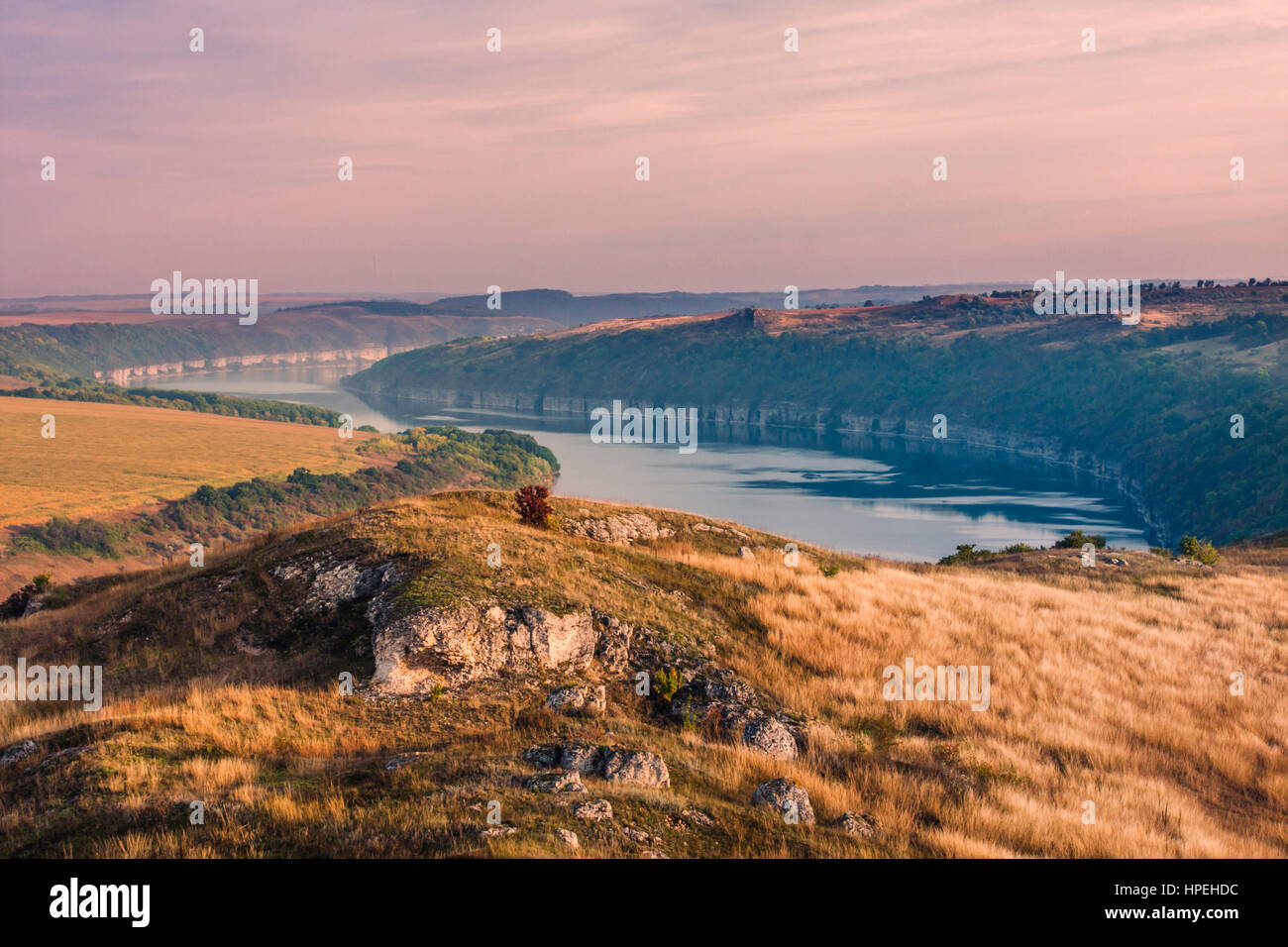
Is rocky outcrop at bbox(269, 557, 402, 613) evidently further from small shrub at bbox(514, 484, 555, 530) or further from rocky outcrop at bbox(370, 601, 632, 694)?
small shrub at bbox(514, 484, 555, 530)

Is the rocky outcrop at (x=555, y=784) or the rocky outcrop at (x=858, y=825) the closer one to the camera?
the rocky outcrop at (x=555, y=784)

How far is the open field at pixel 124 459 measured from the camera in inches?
5094

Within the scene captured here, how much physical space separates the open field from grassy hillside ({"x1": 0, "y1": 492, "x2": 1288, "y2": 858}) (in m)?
123

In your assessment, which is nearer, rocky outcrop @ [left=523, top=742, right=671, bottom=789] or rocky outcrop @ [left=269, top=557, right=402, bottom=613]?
rocky outcrop @ [left=523, top=742, right=671, bottom=789]

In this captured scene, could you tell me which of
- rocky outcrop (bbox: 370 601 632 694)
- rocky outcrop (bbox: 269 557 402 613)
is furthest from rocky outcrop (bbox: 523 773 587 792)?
rocky outcrop (bbox: 269 557 402 613)

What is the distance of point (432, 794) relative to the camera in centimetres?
976

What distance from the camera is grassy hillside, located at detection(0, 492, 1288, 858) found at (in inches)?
373

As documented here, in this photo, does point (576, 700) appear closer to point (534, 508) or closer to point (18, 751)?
point (18, 751)

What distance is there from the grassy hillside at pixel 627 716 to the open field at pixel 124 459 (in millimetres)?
123295

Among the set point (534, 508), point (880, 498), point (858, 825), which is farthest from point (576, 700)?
point (880, 498)

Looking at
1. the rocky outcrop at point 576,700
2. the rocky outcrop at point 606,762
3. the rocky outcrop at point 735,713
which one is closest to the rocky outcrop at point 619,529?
the rocky outcrop at point 735,713

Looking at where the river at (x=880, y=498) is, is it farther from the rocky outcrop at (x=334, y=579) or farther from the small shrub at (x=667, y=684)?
the small shrub at (x=667, y=684)
